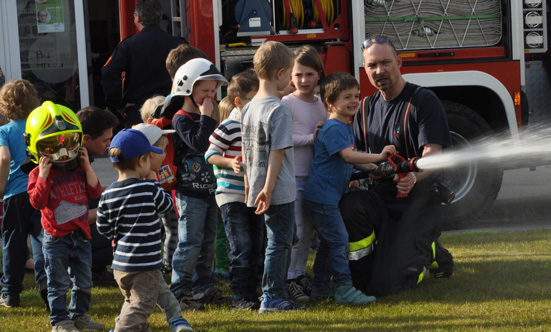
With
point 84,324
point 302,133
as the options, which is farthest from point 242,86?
point 84,324

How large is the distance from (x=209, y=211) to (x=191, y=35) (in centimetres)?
283

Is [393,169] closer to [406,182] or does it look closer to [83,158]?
[406,182]

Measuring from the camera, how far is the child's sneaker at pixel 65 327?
14.7 ft

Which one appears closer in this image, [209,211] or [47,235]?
[47,235]

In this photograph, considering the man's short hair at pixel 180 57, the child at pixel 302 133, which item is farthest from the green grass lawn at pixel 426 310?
the man's short hair at pixel 180 57

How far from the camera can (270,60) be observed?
4.74 m

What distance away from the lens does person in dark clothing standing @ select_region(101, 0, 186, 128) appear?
23.1ft

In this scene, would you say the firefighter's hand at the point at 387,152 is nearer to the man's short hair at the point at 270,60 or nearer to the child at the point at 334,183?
the child at the point at 334,183

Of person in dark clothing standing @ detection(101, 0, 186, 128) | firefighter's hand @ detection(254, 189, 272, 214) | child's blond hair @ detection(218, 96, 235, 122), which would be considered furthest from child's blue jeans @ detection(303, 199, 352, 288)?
person in dark clothing standing @ detection(101, 0, 186, 128)

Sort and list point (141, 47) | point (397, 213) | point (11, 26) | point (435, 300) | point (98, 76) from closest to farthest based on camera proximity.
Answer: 1. point (435, 300)
2. point (397, 213)
3. point (141, 47)
4. point (11, 26)
5. point (98, 76)

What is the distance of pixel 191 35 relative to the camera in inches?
298

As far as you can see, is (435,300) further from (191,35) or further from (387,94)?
(191,35)

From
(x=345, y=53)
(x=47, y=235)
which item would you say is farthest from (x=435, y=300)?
(x=345, y=53)

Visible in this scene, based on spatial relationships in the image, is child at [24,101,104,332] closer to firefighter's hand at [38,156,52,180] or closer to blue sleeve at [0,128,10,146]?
firefighter's hand at [38,156,52,180]
